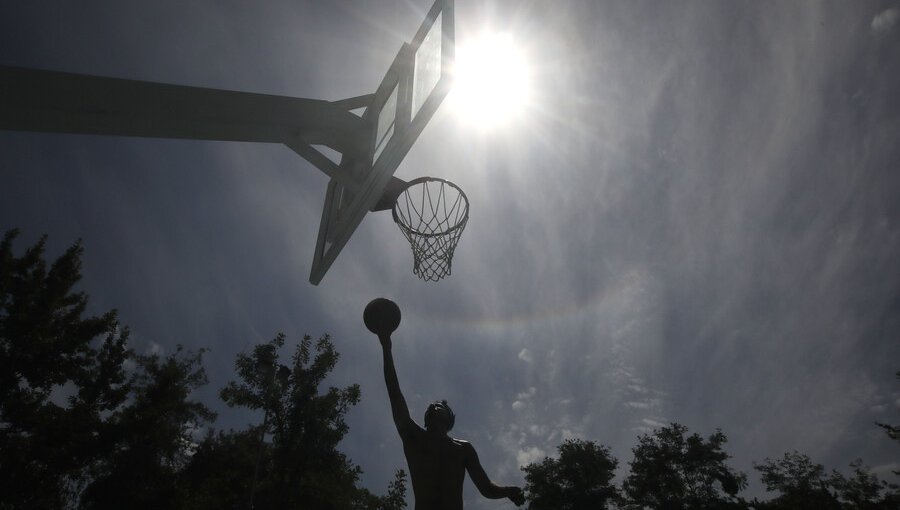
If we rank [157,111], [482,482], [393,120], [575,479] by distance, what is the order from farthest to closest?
[575,479] < [393,120] < [157,111] < [482,482]

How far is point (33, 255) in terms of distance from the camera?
676 inches

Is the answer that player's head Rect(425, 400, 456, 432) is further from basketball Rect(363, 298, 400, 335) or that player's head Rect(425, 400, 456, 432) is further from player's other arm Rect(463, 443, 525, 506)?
basketball Rect(363, 298, 400, 335)

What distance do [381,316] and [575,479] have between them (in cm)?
3696

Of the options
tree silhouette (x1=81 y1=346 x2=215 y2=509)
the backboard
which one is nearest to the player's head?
the backboard

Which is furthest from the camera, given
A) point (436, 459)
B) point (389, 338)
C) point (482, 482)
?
point (389, 338)

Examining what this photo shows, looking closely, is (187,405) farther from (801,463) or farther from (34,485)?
(801,463)

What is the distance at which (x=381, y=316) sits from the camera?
11.5 feet

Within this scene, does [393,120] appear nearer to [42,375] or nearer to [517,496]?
[517,496]

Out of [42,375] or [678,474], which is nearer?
[42,375]

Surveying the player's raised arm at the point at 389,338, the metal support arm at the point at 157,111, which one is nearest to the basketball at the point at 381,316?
the player's raised arm at the point at 389,338

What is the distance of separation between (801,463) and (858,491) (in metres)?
4.02

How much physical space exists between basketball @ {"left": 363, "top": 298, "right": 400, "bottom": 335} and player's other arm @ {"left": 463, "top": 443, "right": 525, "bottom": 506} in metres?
1.04

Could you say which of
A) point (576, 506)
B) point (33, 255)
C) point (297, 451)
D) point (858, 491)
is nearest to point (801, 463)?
point (858, 491)

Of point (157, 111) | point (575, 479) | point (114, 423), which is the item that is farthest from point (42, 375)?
point (575, 479)
